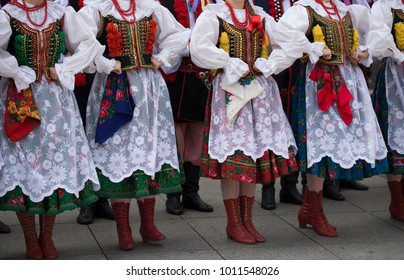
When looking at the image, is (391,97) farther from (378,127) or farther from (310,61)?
(310,61)

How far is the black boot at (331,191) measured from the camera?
6945 millimetres

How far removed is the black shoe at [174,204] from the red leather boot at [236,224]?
0.89 meters

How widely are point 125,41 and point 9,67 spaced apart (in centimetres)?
78

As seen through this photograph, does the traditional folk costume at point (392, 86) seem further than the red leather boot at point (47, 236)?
Yes

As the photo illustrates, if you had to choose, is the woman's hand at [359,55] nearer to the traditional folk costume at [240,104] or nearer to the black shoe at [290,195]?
the traditional folk costume at [240,104]

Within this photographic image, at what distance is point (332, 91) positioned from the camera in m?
5.49

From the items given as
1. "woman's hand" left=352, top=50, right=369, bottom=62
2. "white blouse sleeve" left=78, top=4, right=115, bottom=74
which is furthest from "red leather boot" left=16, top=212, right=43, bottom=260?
"woman's hand" left=352, top=50, right=369, bottom=62

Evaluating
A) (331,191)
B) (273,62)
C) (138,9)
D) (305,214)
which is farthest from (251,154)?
(331,191)

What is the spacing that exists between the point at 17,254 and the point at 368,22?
281cm

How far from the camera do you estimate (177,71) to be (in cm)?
625

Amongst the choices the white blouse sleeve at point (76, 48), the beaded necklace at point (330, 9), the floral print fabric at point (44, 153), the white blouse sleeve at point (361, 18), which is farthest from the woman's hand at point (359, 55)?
the floral print fabric at point (44, 153)

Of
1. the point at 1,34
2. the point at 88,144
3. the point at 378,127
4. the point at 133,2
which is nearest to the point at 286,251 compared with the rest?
the point at 378,127

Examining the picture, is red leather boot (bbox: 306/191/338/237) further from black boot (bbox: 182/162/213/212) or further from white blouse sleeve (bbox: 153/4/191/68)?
white blouse sleeve (bbox: 153/4/191/68)

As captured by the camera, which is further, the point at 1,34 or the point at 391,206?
the point at 391,206
